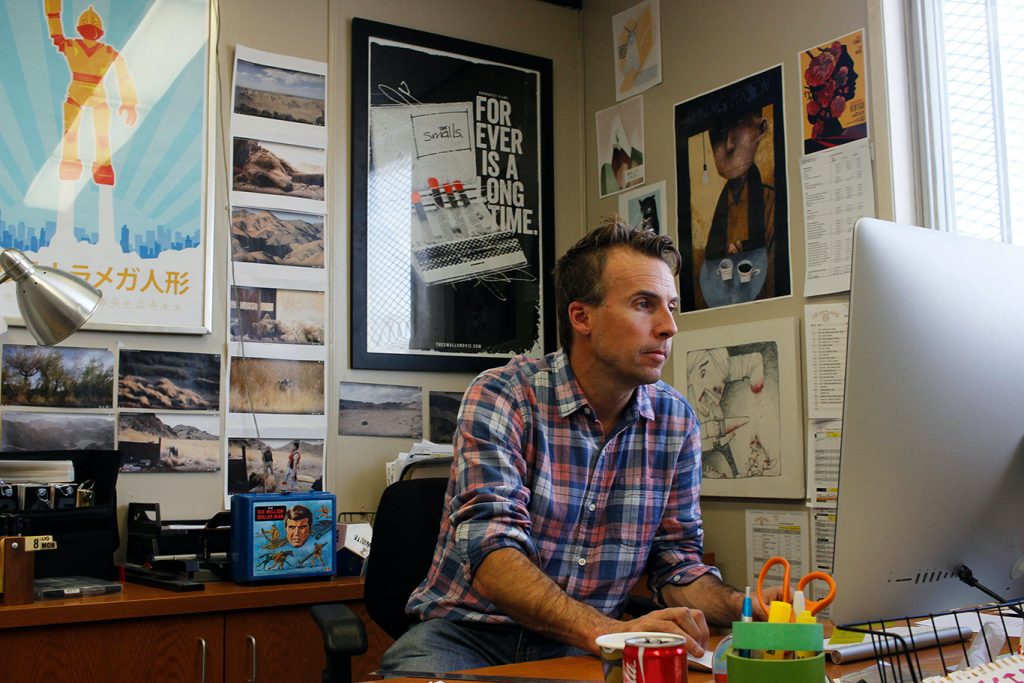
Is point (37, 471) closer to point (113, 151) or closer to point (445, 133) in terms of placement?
point (113, 151)

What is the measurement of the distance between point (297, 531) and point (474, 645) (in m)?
0.78

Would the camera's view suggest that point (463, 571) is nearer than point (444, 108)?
Yes

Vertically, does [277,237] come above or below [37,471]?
above

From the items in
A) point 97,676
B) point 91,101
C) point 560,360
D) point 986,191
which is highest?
point 91,101

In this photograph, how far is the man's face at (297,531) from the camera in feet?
7.41

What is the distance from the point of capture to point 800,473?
95.9 inches

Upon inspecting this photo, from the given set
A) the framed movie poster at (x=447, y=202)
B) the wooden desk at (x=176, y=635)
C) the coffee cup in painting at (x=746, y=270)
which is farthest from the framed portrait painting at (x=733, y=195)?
the wooden desk at (x=176, y=635)

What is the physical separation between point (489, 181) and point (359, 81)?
517mm

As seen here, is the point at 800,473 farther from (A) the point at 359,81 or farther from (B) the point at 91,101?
(B) the point at 91,101

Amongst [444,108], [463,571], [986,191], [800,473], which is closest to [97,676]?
[463,571]

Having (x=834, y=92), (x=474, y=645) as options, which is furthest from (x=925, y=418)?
(x=834, y=92)

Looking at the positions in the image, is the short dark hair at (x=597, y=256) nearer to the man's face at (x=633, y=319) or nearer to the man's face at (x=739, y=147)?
the man's face at (x=633, y=319)

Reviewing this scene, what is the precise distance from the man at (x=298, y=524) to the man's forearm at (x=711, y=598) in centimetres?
95

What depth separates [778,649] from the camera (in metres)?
0.80
